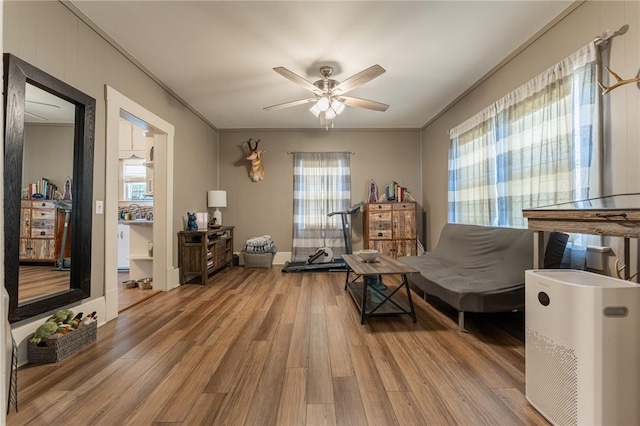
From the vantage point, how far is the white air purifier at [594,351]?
115 centimetres

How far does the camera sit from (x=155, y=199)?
3.66 m

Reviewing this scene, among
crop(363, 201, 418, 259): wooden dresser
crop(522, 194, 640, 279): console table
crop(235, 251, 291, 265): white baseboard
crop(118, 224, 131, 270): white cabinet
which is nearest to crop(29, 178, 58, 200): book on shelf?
crop(118, 224, 131, 270): white cabinet

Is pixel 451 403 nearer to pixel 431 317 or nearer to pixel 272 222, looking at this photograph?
pixel 431 317

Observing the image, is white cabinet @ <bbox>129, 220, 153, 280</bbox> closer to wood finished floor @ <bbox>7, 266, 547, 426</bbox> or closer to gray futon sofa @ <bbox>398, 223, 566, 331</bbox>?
wood finished floor @ <bbox>7, 266, 547, 426</bbox>

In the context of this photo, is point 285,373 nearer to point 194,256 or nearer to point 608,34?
point 194,256

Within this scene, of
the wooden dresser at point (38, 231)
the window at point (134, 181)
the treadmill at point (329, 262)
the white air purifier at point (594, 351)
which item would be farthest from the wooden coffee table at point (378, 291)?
the window at point (134, 181)

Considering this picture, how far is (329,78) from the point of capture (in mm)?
3314

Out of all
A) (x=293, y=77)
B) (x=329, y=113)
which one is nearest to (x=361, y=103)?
(x=329, y=113)

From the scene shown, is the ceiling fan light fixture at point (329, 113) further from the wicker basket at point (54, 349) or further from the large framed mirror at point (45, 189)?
the wicker basket at point (54, 349)

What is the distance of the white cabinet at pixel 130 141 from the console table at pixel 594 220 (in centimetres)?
486

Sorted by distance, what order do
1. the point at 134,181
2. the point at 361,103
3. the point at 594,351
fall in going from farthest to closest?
the point at 134,181
the point at 361,103
the point at 594,351

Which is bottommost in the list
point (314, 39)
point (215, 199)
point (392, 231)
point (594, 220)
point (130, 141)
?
point (392, 231)

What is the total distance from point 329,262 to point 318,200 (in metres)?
1.20

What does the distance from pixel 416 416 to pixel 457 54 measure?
311cm
